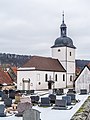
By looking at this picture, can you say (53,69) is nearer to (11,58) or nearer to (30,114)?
(30,114)

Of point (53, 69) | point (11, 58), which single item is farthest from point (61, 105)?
point (11, 58)

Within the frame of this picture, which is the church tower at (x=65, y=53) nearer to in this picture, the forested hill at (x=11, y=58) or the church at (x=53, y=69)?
the church at (x=53, y=69)

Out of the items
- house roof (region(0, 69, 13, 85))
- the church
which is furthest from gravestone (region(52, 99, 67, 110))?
house roof (region(0, 69, 13, 85))

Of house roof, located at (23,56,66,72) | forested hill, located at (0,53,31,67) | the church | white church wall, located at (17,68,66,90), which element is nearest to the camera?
white church wall, located at (17,68,66,90)

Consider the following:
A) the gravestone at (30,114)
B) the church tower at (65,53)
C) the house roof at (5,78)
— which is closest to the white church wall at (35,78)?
the house roof at (5,78)

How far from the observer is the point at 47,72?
46250 mm

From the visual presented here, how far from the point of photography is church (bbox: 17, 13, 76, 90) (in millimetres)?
44031

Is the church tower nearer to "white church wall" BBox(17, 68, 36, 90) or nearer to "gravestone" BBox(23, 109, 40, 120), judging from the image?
"white church wall" BBox(17, 68, 36, 90)

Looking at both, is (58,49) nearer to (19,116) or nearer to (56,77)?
(56,77)

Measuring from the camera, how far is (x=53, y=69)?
47875 mm

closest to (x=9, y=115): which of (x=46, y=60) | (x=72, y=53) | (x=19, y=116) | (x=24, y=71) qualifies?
(x=19, y=116)

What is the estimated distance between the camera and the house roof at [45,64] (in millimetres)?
45156

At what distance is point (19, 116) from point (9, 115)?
0.69m

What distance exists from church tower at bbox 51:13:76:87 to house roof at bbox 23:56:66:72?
3.29 ft
